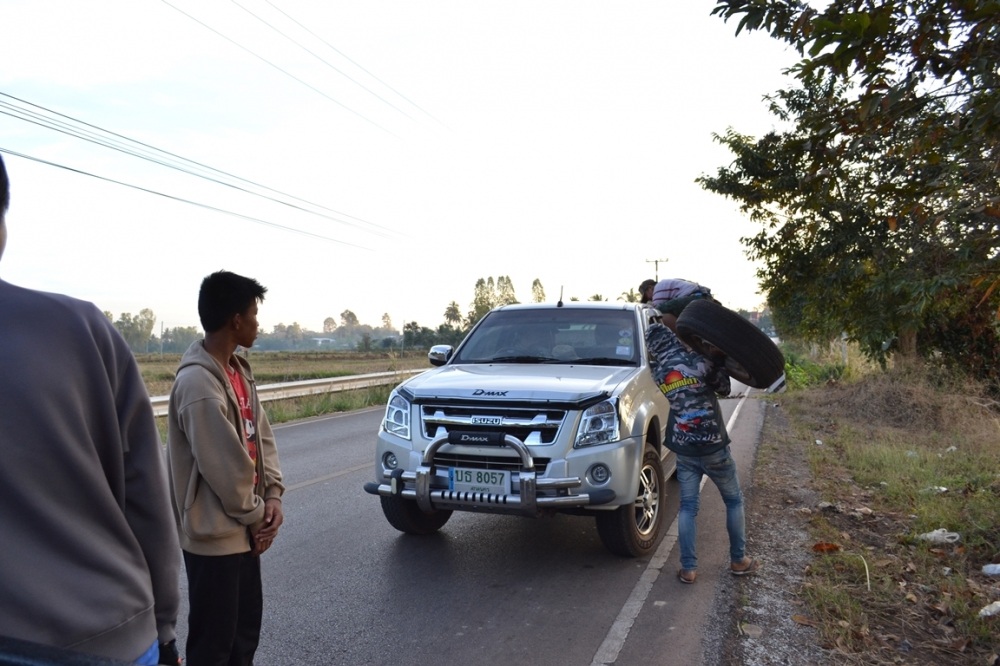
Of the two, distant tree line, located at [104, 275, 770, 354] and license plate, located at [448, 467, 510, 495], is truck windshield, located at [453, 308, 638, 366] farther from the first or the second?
distant tree line, located at [104, 275, 770, 354]

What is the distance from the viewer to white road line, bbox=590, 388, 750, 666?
428 cm

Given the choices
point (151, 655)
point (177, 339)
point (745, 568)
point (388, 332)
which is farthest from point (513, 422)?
point (388, 332)

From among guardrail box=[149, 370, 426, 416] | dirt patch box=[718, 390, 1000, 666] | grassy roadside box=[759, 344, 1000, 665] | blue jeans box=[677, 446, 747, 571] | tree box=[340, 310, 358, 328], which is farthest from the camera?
tree box=[340, 310, 358, 328]

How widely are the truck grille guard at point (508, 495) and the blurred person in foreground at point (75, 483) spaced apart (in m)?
3.59

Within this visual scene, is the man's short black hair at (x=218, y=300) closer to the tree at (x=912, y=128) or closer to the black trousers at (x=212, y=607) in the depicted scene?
the black trousers at (x=212, y=607)

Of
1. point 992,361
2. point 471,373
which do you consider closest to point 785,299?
point 992,361

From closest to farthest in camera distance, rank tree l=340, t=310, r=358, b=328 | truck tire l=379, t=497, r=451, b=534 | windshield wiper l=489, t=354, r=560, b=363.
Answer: truck tire l=379, t=497, r=451, b=534, windshield wiper l=489, t=354, r=560, b=363, tree l=340, t=310, r=358, b=328

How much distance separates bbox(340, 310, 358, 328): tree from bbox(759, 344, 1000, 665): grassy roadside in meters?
52.6

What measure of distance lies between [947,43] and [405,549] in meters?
4.92

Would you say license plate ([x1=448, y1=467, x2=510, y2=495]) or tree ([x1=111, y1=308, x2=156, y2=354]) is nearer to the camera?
license plate ([x1=448, y1=467, x2=510, y2=495])

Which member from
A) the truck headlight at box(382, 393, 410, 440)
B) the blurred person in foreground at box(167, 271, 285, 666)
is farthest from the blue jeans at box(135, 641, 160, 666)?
the truck headlight at box(382, 393, 410, 440)

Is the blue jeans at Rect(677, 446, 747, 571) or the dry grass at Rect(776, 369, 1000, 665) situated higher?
the blue jeans at Rect(677, 446, 747, 571)

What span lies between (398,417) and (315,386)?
45.2ft

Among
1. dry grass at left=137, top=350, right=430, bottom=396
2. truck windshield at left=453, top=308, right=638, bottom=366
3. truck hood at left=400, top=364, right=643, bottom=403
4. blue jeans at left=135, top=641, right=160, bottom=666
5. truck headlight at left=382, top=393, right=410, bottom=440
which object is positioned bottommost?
dry grass at left=137, top=350, right=430, bottom=396
